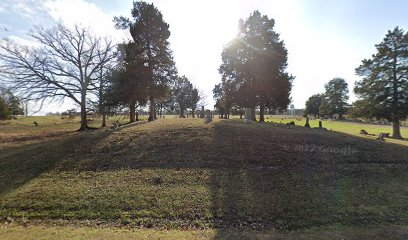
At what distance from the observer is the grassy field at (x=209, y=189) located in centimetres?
660

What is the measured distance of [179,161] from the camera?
11258 mm

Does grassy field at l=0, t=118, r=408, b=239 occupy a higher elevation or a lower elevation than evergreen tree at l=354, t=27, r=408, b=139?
lower

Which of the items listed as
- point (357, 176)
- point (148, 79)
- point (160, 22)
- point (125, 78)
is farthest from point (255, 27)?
point (357, 176)

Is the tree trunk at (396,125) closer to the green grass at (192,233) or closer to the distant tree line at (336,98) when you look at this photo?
the green grass at (192,233)

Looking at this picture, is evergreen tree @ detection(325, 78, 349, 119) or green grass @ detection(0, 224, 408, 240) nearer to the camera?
green grass @ detection(0, 224, 408, 240)

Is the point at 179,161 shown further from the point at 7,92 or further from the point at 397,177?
the point at 7,92

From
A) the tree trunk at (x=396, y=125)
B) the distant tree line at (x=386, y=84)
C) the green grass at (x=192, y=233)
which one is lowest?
the green grass at (x=192, y=233)

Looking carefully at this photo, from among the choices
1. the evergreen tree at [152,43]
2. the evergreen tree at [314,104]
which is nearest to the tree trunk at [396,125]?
the evergreen tree at [152,43]

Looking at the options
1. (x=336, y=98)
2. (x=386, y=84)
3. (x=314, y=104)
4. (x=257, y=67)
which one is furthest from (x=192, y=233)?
(x=314, y=104)

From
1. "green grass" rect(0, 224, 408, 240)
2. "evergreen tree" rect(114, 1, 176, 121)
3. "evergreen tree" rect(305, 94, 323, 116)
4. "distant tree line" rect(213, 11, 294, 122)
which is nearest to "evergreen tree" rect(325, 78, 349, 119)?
"evergreen tree" rect(305, 94, 323, 116)

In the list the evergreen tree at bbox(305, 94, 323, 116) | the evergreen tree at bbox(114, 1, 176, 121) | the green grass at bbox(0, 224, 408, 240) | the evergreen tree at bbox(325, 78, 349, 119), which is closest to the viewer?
the green grass at bbox(0, 224, 408, 240)

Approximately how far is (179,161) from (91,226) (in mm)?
5127

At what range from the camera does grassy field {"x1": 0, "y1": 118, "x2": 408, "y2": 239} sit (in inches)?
260

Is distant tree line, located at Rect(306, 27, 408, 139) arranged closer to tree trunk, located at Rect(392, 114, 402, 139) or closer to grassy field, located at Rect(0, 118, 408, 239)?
tree trunk, located at Rect(392, 114, 402, 139)
